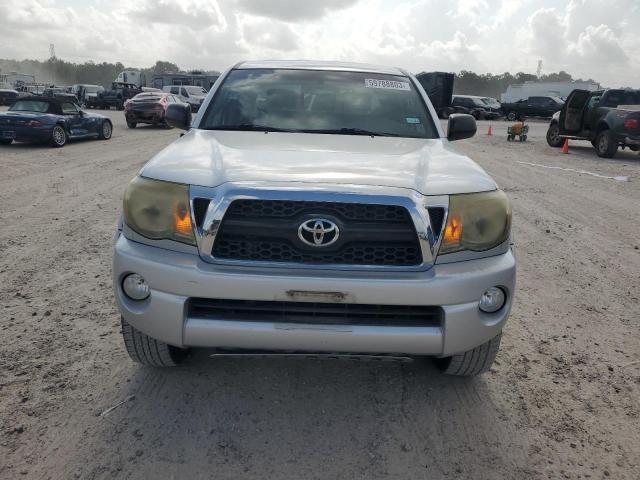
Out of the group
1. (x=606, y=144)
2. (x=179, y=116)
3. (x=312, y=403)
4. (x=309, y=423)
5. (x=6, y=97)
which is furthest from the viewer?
(x=6, y=97)

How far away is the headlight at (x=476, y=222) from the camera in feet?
7.97

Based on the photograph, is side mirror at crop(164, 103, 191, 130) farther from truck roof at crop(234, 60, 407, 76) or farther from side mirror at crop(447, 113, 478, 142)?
side mirror at crop(447, 113, 478, 142)

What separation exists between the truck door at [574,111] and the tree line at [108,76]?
78.7m

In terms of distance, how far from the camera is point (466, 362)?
282 centimetres

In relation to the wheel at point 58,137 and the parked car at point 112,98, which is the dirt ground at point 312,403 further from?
the parked car at point 112,98

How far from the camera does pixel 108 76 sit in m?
105

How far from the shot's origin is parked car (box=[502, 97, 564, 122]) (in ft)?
120

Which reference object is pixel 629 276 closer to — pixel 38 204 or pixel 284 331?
pixel 284 331

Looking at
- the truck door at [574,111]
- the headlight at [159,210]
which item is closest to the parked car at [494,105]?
the truck door at [574,111]

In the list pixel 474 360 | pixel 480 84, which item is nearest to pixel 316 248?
pixel 474 360

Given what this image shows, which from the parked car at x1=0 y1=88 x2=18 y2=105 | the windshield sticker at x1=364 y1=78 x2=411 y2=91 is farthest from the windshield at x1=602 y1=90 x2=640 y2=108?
the parked car at x1=0 y1=88 x2=18 y2=105

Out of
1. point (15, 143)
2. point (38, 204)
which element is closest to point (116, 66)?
point (15, 143)

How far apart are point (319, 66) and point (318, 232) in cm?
230

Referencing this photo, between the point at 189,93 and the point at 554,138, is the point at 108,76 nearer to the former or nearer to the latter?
the point at 189,93
